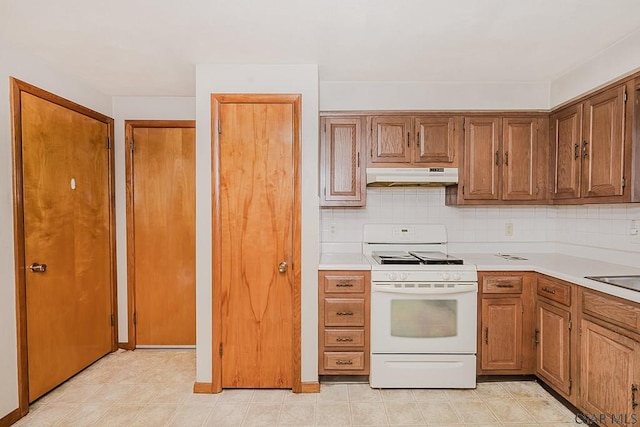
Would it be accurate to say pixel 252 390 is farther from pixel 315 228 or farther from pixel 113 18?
pixel 113 18

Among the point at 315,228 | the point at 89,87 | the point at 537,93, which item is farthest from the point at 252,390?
the point at 537,93

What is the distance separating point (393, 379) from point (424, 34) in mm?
2312

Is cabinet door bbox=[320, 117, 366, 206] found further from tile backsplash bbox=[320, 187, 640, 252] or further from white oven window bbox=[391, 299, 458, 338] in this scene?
white oven window bbox=[391, 299, 458, 338]

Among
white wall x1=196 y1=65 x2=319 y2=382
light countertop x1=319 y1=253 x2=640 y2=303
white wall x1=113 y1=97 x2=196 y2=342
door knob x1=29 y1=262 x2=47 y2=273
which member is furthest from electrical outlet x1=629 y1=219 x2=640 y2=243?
door knob x1=29 y1=262 x2=47 y2=273

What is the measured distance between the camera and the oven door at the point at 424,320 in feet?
8.50

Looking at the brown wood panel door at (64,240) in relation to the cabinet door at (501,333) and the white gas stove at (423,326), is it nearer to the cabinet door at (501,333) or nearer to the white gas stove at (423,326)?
the white gas stove at (423,326)

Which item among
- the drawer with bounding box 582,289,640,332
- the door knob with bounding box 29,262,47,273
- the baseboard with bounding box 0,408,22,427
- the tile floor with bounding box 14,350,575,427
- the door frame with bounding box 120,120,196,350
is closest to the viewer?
the drawer with bounding box 582,289,640,332

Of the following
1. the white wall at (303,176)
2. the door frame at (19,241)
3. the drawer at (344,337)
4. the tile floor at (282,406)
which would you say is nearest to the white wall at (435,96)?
the white wall at (303,176)

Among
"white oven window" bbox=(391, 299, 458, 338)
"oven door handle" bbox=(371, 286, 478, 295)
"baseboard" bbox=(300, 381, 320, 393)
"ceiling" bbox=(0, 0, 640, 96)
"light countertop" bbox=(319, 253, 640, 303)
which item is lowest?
"baseboard" bbox=(300, 381, 320, 393)

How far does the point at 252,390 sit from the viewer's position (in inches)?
103

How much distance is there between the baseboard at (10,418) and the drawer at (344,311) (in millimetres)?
2019

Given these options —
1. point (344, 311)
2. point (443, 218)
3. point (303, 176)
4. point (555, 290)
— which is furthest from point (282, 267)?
point (555, 290)

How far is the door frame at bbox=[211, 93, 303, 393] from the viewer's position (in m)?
2.53

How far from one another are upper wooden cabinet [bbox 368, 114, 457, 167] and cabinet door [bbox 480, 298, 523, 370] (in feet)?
3.81
